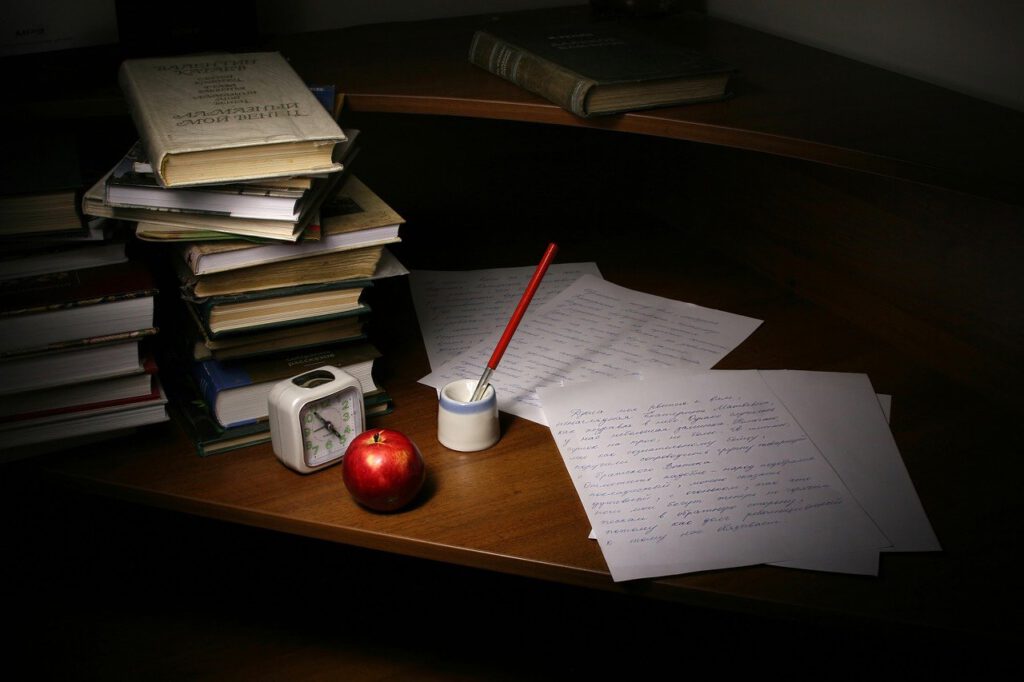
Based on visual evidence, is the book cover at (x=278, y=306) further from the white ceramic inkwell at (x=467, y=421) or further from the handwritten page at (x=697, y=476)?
the handwritten page at (x=697, y=476)

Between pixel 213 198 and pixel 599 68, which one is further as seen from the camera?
pixel 599 68

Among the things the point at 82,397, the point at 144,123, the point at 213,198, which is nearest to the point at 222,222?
the point at 213,198

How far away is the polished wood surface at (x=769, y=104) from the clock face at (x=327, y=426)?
0.40 meters

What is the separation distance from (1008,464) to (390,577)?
839mm

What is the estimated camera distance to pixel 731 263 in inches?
57.2

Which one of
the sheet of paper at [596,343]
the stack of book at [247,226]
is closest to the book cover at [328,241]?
the stack of book at [247,226]

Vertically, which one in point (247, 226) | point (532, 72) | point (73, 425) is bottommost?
point (73, 425)

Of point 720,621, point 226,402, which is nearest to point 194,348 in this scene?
point 226,402

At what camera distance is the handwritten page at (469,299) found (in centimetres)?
120

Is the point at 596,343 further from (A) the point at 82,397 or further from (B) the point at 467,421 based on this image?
(A) the point at 82,397

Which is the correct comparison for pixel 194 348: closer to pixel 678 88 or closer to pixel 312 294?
pixel 312 294

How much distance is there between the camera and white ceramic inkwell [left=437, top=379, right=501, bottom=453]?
96 cm

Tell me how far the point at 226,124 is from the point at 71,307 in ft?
0.79

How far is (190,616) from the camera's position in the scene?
122 centimetres
